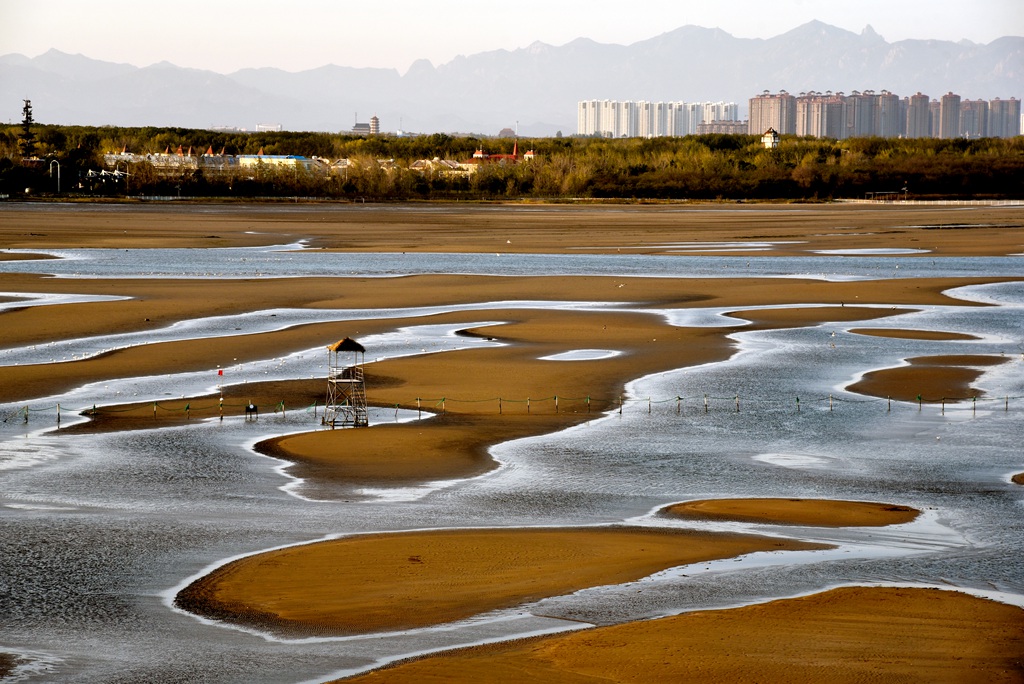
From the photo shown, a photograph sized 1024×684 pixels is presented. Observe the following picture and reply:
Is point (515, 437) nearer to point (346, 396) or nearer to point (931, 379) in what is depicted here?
point (346, 396)

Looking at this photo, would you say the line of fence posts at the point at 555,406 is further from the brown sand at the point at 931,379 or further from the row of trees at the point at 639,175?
the row of trees at the point at 639,175

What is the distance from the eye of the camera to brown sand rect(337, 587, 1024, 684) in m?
10.4

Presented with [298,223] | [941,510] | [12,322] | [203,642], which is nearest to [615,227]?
[298,223]

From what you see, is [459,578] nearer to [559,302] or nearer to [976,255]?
[559,302]

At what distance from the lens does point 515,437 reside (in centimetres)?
1981

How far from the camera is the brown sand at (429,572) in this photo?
12031mm

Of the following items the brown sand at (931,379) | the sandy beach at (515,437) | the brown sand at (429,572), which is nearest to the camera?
the sandy beach at (515,437)

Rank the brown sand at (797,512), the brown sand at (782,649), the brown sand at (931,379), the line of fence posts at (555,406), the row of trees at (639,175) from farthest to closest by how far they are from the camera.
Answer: the row of trees at (639,175)
the brown sand at (931,379)
the line of fence posts at (555,406)
the brown sand at (797,512)
the brown sand at (782,649)

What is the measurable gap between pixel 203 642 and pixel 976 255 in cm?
5120

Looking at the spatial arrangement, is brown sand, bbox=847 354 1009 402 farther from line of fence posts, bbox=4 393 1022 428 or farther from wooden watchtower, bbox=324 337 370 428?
wooden watchtower, bbox=324 337 370 428

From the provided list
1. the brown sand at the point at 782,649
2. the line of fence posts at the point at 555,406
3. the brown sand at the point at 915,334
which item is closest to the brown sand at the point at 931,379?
the line of fence posts at the point at 555,406

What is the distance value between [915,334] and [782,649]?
70.2 ft

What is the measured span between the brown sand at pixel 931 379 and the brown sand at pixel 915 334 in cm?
259

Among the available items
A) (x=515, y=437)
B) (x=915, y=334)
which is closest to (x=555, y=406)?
(x=515, y=437)
